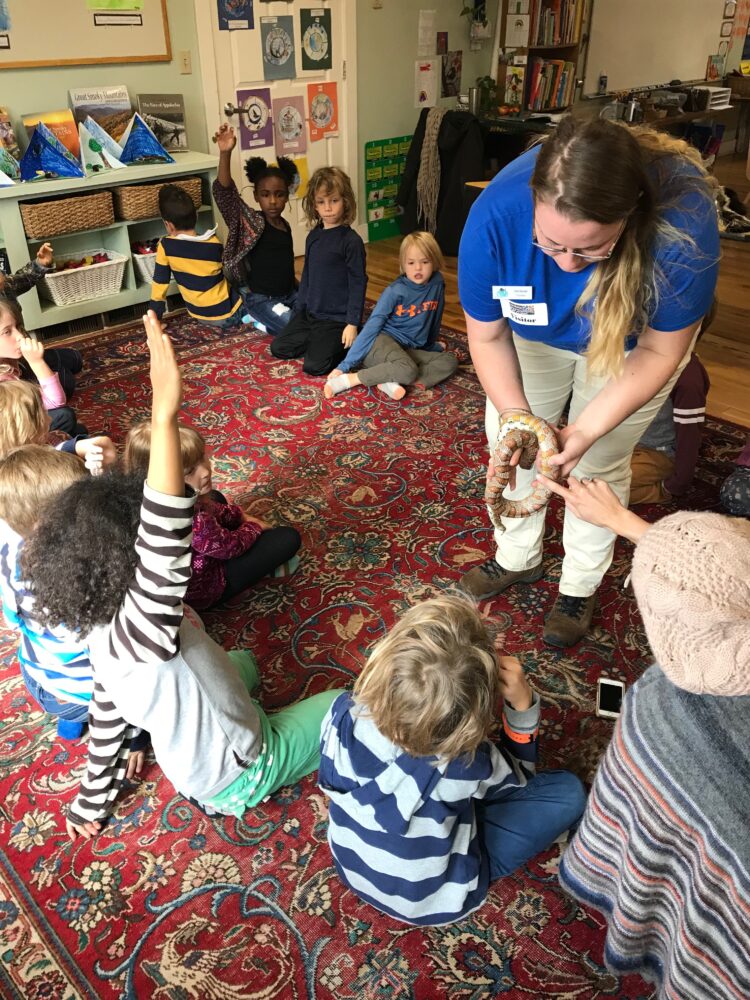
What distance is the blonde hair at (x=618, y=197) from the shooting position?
1285 millimetres

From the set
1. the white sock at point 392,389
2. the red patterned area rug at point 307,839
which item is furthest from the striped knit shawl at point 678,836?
the white sock at point 392,389

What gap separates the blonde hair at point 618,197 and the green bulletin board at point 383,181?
440 centimetres

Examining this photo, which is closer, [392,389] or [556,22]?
[392,389]

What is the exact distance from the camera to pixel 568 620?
210 centimetres

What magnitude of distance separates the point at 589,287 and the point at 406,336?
2.06 m

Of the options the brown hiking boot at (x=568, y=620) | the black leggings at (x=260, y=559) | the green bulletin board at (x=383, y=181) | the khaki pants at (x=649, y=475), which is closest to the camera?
the brown hiking boot at (x=568, y=620)

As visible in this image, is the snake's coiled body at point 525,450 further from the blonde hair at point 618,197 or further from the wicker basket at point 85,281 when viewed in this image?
the wicker basket at point 85,281

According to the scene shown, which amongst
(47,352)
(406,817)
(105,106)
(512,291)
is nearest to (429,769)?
(406,817)

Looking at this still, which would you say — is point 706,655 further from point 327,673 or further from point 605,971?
point 327,673

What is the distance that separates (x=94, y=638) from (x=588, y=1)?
270 inches

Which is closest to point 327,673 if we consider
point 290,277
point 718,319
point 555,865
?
point 555,865

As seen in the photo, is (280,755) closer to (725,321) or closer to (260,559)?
(260,559)

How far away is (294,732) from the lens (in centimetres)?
169

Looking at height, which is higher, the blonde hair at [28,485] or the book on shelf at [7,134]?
the book on shelf at [7,134]
